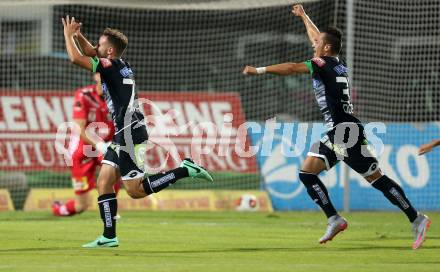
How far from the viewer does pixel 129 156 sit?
1168 centimetres

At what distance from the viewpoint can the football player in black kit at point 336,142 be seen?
12148mm

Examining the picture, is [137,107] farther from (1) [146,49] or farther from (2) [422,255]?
(1) [146,49]

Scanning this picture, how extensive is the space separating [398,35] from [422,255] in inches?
511

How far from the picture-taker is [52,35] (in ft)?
86.6

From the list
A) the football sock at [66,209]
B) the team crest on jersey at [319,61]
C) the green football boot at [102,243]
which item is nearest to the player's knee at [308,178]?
the team crest on jersey at [319,61]

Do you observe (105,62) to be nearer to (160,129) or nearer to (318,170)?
(318,170)

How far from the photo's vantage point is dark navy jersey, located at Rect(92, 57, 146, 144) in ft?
38.4

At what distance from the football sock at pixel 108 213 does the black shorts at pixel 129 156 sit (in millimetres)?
309

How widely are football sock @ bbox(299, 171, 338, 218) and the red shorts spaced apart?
625 centimetres

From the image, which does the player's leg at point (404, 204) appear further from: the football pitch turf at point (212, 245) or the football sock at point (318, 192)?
the football sock at point (318, 192)

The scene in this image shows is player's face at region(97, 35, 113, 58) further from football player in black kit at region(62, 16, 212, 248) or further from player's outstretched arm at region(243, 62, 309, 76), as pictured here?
player's outstretched arm at region(243, 62, 309, 76)

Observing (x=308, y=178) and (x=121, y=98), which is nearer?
(x=121, y=98)

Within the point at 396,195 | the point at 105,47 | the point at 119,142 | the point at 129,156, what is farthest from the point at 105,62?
the point at 396,195

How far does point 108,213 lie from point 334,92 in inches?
119
